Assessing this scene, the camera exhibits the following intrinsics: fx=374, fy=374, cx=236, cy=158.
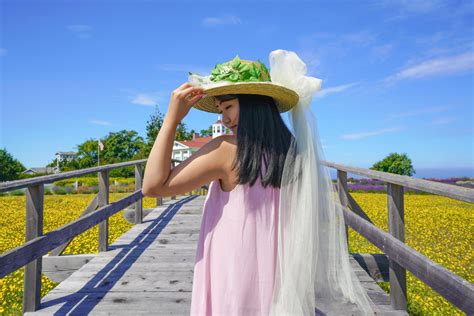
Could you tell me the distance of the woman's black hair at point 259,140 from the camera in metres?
1.36

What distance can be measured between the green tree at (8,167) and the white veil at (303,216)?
51.0 meters

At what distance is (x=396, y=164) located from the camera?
3547cm

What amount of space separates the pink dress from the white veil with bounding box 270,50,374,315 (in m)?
0.05

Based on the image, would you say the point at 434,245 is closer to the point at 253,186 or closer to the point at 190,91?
the point at 253,186

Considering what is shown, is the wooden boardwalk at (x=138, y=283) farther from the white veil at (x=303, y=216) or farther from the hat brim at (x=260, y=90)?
the hat brim at (x=260, y=90)

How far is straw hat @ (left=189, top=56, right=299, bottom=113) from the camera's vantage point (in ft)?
4.61

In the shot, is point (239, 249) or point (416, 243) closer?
point (239, 249)

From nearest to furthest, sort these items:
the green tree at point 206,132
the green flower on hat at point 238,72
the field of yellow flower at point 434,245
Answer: the green flower on hat at point 238,72 < the field of yellow flower at point 434,245 < the green tree at point 206,132

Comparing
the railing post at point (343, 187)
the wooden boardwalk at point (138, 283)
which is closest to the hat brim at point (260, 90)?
the wooden boardwalk at point (138, 283)

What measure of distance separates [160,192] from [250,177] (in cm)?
33

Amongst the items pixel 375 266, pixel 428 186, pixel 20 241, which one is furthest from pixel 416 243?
pixel 20 241

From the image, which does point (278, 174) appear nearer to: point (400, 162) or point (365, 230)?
point (365, 230)

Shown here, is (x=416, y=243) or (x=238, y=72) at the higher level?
(x=238, y=72)

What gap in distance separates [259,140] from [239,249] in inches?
16.3
